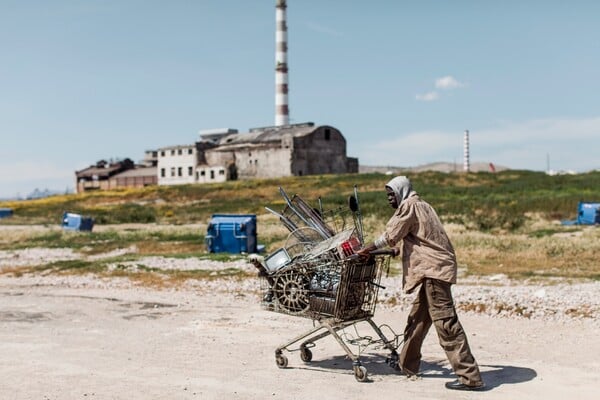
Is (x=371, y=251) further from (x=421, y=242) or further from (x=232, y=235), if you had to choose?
(x=232, y=235)

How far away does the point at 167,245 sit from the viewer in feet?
96.9

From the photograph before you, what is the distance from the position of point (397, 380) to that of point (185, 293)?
9292 millimetres

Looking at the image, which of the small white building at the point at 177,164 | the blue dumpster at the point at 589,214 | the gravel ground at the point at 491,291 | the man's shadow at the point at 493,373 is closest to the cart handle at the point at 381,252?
the man's shadow at the point at 493,373

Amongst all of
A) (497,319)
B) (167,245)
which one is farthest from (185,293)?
(167,245)

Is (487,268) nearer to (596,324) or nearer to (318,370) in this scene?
(596,324)

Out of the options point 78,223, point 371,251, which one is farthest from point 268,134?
point 371,251

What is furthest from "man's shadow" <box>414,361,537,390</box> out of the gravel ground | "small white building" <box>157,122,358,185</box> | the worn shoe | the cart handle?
"small white building" <box>157,122,358,185</box>

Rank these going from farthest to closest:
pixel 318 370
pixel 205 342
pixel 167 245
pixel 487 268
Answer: pixel 167 245, pixel 487 268, pixel 205 342, pixel 318 370

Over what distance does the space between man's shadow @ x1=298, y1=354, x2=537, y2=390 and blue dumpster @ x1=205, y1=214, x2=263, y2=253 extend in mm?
15209

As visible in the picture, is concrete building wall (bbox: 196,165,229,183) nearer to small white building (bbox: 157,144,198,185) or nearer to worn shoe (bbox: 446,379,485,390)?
small white building (bbox: 157,144,198,185)

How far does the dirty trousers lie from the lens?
25.3 ft

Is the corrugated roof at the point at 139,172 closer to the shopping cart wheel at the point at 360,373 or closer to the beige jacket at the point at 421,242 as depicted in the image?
the shopping cart wheel at the point at 360,373

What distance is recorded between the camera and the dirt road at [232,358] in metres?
7.85

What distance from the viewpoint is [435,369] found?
346 inches
